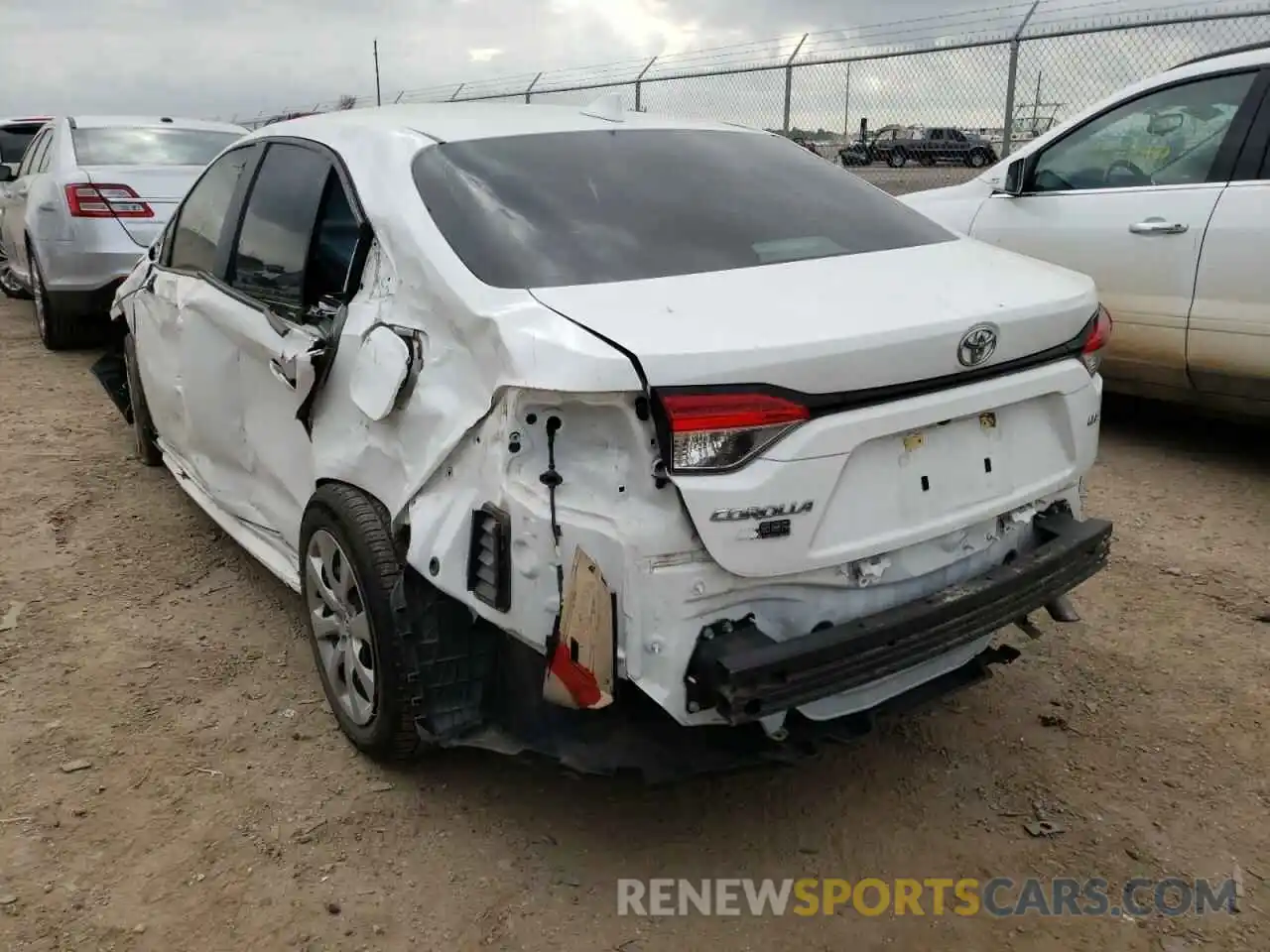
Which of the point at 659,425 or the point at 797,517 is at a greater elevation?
the point at 659,425

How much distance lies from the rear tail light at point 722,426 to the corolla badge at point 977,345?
1.52ft

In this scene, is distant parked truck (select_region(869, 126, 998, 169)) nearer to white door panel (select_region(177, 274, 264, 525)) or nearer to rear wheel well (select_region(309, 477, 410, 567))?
white door panel (select_region(177, 274, 264, 525))

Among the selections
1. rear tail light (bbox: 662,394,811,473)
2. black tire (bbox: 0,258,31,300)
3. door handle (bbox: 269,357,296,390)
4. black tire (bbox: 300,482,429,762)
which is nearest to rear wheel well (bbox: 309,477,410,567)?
black tire (bbox: 300,482,429,762)

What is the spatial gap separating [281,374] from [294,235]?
1.53ft

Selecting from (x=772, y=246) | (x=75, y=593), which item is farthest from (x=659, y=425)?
(x=75, y=593)

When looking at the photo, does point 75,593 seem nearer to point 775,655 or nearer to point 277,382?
point 277,382

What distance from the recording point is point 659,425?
2.09 meters

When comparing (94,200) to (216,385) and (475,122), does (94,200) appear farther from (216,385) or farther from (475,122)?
(475,122)

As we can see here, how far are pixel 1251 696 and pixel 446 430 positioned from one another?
252 centimetres

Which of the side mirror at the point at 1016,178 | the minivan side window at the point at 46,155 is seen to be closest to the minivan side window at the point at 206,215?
the side mirror at the point at 1016,178

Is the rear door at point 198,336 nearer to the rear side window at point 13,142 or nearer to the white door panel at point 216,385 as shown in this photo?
the white door panel at point 216,385

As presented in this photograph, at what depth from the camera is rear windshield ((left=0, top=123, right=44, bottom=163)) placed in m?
12.3
